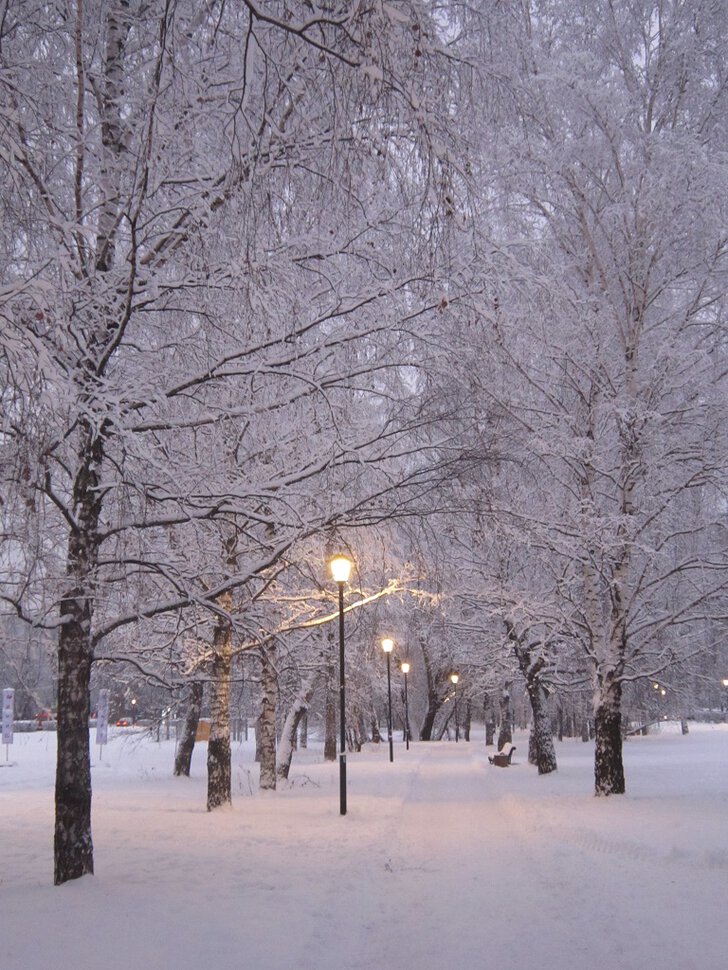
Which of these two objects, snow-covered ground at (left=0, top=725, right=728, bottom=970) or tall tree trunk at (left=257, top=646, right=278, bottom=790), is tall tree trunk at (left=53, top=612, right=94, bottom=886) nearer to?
snow-covered ground at (left=0, top=725, right=728, bottom=970)

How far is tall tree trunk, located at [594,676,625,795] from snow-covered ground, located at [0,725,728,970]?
462 millimetres

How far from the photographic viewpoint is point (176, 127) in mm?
6102

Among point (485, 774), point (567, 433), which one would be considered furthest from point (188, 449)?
point (485, 774)

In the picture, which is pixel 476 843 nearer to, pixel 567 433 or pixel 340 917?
pixel 340 917

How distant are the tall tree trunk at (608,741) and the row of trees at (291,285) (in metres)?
2.58

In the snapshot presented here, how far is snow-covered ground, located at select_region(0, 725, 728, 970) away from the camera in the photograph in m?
5.79

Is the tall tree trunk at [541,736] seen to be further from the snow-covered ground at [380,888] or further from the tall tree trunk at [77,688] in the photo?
the tall tree trunk at [77,688]

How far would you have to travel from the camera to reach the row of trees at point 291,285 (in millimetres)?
4473

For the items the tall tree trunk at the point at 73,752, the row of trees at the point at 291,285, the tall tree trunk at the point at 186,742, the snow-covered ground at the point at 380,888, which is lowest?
the tall tree trunk at the point at 186,742

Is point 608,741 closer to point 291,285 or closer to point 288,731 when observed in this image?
point 288,731

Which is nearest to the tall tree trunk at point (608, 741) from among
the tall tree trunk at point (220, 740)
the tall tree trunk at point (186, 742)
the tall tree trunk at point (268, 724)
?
the tall tree trunk at point (268, 724)

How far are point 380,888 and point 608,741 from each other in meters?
9.11

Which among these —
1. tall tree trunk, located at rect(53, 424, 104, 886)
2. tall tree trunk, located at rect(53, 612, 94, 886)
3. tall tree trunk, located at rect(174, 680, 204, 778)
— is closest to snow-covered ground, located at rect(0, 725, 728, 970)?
tall tree trunk, located at rect(53, 612, 94, 886)

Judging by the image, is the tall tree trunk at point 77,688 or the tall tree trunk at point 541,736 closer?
the tall tree trunk at point 77,688
